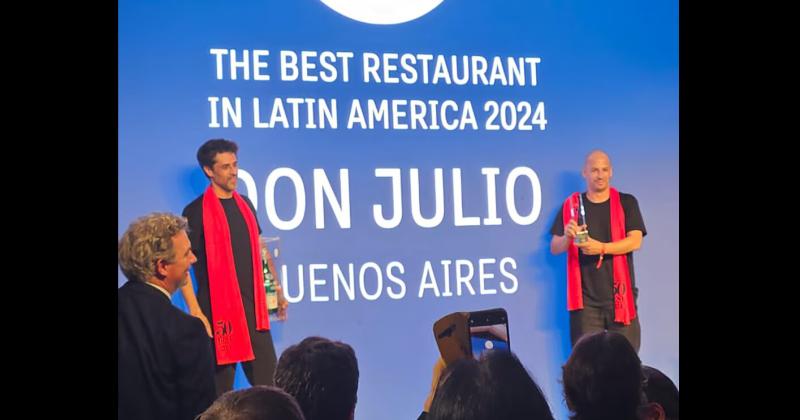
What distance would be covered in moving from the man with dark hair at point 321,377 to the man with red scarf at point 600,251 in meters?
1.01

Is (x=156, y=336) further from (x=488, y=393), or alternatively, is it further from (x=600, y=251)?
(x=600, y=251)

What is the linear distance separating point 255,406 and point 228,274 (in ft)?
2.42

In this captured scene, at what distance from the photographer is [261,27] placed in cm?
396

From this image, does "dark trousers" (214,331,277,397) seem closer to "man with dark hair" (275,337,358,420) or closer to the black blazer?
"man with dark hair" (275,337,358,420)

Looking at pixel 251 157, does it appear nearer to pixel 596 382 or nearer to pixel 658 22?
pixel 596 382

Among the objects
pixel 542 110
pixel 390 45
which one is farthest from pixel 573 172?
pixel 390 45

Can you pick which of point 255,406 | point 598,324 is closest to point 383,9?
point 598,324

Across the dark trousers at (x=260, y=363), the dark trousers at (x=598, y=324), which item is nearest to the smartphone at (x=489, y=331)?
the dark trousers at (x=598, y=324)

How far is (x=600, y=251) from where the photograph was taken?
438cm

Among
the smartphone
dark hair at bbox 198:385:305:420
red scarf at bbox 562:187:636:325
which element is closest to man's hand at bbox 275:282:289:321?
dark hair at bbox 198:385:305:420

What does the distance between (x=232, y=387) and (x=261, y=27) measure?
1.36 metres

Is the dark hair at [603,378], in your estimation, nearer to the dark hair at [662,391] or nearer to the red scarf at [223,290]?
the dark hair at [662,391]

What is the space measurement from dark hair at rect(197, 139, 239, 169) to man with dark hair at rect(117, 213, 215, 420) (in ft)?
0.80

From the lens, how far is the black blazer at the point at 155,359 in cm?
372
